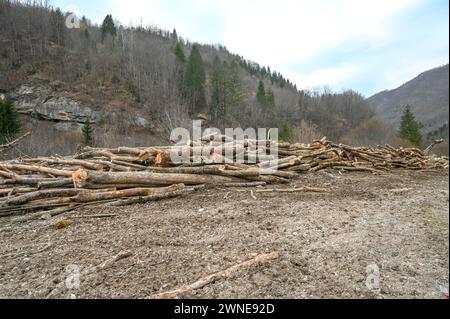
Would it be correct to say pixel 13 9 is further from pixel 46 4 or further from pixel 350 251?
pixel 350 251

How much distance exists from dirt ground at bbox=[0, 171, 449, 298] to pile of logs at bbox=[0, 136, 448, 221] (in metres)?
0.37

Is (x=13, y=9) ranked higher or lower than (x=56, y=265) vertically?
higher

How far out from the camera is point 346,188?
5449 millimetres

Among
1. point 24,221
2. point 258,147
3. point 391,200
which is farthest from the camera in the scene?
point 258,147

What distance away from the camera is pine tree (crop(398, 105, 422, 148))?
3259 centimetres

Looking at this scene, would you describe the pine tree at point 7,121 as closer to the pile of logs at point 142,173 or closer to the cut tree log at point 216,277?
the pile of logs at point 142,173

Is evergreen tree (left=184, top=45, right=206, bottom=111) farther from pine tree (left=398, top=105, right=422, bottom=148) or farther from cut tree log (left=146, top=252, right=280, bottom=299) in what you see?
cut tree log (left=146, top=252, right=280, bottom=299)

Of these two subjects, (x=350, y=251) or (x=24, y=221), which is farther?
(x=24, y=221)

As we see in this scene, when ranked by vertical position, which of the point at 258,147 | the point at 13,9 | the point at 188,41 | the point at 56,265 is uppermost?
the point at 188,41

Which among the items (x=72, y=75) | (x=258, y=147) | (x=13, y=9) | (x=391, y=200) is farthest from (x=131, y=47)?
(x=391, y=200)

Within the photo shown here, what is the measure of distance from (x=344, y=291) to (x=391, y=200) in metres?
3.12

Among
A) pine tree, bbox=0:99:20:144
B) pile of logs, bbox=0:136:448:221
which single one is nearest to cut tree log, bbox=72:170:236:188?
pile of logs, bbox=0:136:448:221

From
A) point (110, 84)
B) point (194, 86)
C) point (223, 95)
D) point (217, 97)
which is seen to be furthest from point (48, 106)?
point (223, 95)

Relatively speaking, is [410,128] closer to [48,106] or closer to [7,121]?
[7,121]
